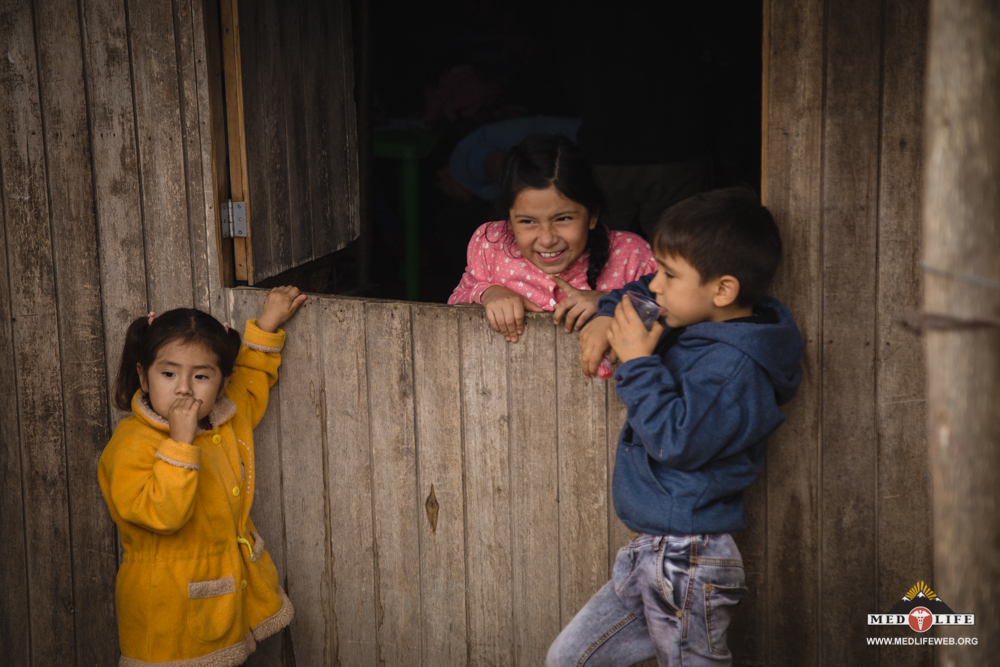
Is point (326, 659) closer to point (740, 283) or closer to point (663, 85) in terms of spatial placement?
point (740, 283)

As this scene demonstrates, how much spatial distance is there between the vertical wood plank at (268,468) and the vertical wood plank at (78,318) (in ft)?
1.46

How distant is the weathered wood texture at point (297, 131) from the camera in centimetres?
270

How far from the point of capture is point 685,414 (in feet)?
6.48

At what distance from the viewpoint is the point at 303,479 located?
2736 mm

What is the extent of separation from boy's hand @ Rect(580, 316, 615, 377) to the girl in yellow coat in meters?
0.85

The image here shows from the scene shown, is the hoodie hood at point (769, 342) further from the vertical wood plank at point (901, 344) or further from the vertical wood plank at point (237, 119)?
the vertical wood plank at point (237, 119)

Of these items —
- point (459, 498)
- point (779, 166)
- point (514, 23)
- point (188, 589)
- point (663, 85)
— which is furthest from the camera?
point (514, 23)

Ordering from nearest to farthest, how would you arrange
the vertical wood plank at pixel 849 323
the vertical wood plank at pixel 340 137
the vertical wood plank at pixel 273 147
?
the vertical wood plank at pixel 849 323 → the vertical wood plank at pixel 273 147 → the vertical wood plank at pixel 340 137

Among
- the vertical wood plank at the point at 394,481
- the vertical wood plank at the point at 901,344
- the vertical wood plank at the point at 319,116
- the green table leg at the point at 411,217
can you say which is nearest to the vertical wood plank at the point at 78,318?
the vertical wood plank at the point at 319,116

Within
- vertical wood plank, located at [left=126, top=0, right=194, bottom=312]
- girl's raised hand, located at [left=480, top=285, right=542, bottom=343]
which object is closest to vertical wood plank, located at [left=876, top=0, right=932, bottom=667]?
girl's raised hand, located at [left=480, top=285, right=542, bottom=343]

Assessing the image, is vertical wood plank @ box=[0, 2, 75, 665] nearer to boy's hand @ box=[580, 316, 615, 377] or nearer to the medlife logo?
boy's hand @ box=[580, 316, 615, 377]

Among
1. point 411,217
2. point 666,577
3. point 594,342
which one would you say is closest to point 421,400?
point 594,342

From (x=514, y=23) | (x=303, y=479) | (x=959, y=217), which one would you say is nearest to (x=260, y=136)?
(x=303, y=479)

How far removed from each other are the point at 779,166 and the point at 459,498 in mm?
1202
